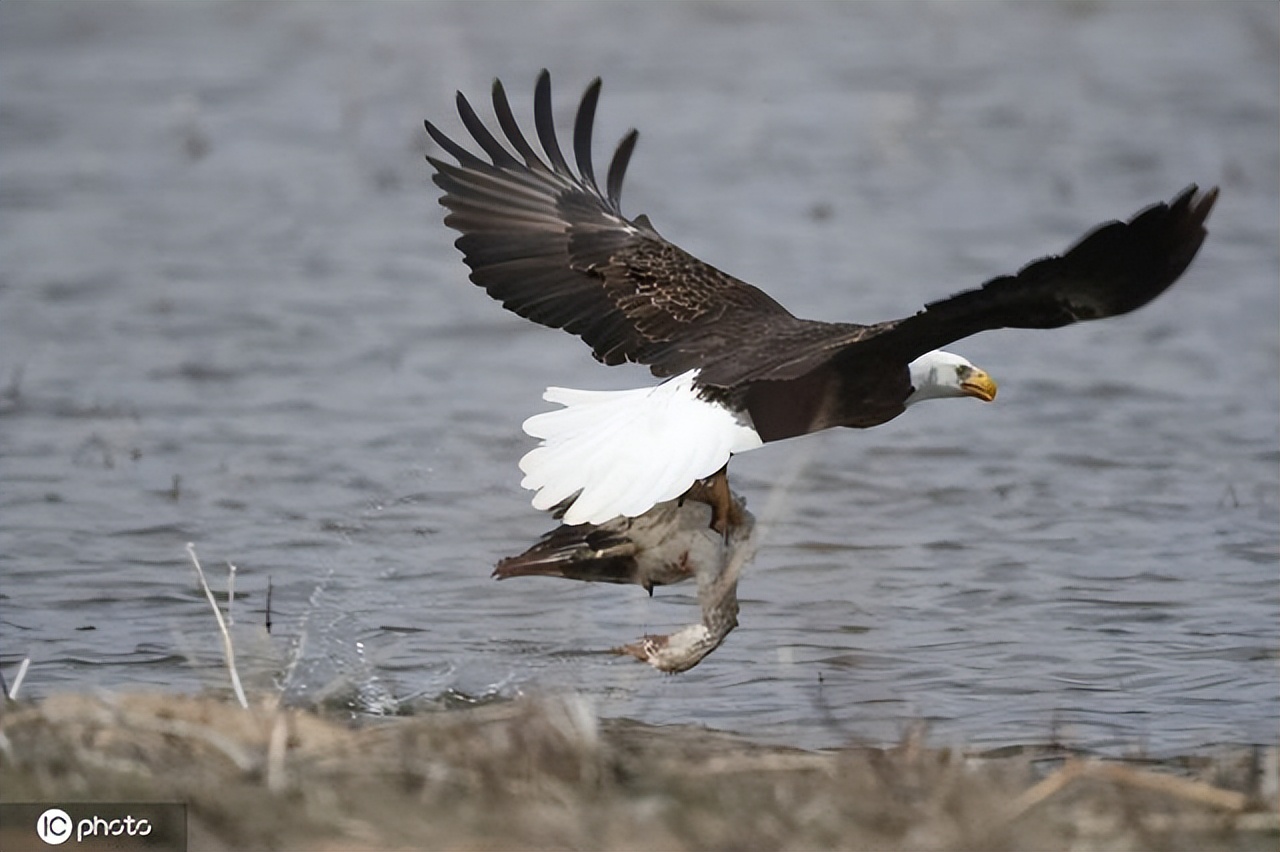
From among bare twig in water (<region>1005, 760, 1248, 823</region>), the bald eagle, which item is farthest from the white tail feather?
bare twig in water (<region>1005, 760, 1248, 823</region>)

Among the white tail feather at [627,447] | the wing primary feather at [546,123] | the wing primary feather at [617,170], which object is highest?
the wing primary feather at [546,123]

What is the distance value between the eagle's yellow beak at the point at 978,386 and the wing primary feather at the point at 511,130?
1464 mm

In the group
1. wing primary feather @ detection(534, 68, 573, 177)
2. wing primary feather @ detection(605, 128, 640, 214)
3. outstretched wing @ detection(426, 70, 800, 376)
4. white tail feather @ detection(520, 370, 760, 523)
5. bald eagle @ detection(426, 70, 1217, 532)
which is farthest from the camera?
wing primary feather @ detection(605, 128, 640, 214)

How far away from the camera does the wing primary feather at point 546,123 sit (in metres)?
6.01

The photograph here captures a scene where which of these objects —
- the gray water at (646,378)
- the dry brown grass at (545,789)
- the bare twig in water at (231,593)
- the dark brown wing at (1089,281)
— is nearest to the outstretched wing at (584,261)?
the gray water at (646,378)

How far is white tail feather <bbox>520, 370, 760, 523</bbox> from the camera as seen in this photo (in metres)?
4.59

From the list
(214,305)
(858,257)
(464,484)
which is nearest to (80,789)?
(464,484)

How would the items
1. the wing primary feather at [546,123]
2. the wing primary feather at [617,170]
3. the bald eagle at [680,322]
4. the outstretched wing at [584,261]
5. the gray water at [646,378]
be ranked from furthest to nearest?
1. the wing primary feather at [617,170]
2. the wing primary feather at [546,123]
3. the gray water at [646,378]
4. the outstretched wing at [584,261]
5. the bald eagle at [680,322]

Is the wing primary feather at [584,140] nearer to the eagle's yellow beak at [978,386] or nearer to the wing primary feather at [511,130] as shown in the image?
the wing primary feather at [511,130]

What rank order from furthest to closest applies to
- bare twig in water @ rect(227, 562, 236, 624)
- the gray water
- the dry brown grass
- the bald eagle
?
the gray water → bare twig in water @ rect(227, 562, 236, 624) → the bald eagle → the dry brown grass

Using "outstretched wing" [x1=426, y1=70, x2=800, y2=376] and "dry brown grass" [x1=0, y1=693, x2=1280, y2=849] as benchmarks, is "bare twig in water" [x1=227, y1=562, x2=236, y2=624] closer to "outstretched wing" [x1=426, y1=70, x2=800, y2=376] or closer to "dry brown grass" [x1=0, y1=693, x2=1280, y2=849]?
"dry brown grass" [x1=0, y1=693, x2=1280, y2=849]

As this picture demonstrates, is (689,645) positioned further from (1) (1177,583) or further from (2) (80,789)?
(1) (1177,583)

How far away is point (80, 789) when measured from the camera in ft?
13.3

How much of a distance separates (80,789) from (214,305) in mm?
5278
